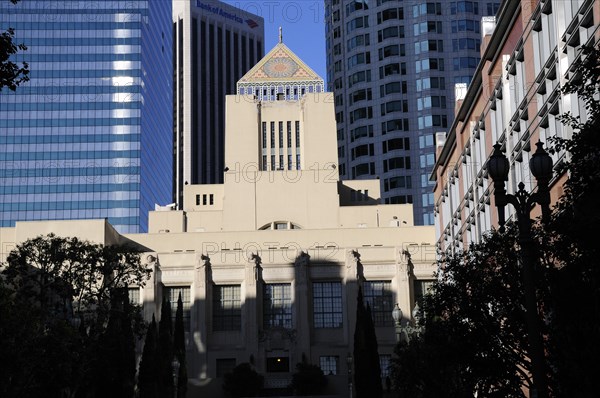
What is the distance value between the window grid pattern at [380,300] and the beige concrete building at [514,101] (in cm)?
2013

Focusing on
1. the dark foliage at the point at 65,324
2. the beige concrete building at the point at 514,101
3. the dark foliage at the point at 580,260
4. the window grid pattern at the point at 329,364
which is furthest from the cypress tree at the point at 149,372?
the dark foliage at the point at 580,260

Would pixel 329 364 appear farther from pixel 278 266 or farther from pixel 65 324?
pixel 65 324

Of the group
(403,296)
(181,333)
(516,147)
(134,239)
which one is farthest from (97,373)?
(134,239)

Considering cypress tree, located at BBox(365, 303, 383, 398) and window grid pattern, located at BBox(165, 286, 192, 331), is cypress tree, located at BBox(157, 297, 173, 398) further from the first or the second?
window grid pattern, located at BBox(165, 286, 192, 331)

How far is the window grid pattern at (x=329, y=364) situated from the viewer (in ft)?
299

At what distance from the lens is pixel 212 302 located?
304 ft

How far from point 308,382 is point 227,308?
12.1m

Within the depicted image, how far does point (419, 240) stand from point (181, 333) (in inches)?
1239

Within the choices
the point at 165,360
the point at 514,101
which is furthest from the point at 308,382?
the point at 514,101

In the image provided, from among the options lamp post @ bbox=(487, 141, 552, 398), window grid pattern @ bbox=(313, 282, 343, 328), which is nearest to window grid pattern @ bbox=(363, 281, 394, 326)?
window grid pattern @ bbox=(313, 282, 343, 328)

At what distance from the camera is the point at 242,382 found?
8462 cm

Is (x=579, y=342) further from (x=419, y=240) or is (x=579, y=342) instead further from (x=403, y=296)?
(x=419, y=240)

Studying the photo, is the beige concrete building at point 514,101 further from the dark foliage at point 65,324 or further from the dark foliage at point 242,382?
the dark foliage at point 242,382

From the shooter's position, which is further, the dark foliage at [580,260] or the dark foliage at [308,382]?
the dark foliage at [308,382]
